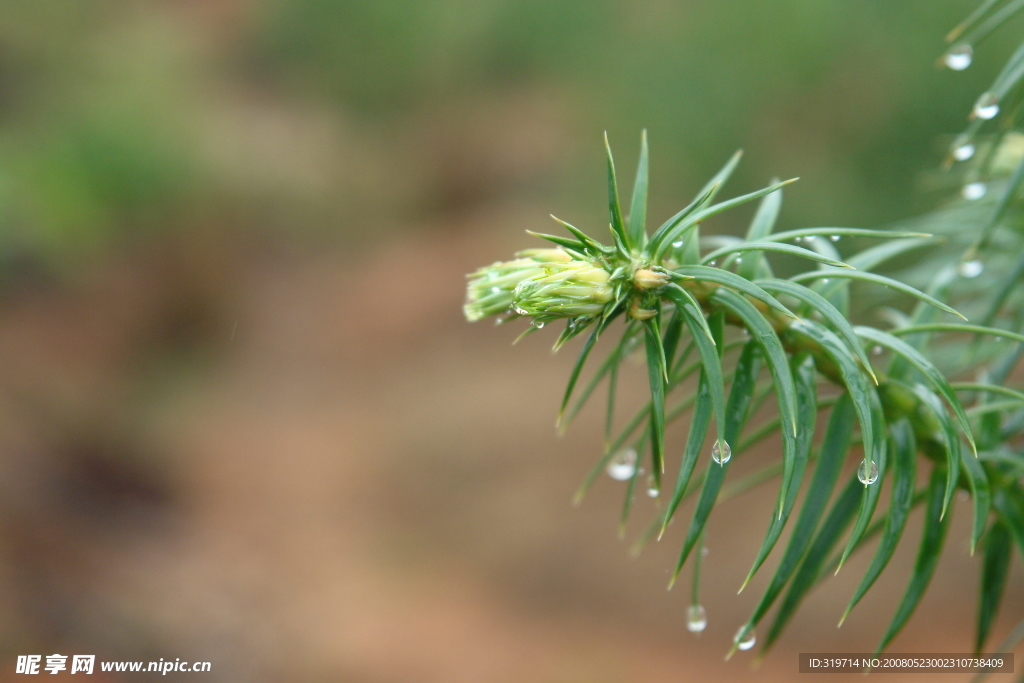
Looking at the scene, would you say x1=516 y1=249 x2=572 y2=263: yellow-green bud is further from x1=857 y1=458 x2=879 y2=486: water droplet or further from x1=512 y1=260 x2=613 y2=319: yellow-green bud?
x1=857 y1=458 x2=879 y2=486: water droplet

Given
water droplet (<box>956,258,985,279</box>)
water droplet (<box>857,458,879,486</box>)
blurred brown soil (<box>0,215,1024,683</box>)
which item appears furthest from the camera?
blurred brown soil (<box>0,215,1024,683</box>)

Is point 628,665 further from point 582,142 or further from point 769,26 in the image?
point 769,26

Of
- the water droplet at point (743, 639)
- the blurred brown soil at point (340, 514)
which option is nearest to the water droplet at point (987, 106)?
the water droplet at point (743, 639)

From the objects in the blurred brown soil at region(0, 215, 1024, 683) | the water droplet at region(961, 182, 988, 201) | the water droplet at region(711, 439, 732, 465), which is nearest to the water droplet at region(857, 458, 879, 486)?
the water droplet at region(711, 439, 732, 465)

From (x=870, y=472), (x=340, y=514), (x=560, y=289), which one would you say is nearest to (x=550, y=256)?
(x=560, y=289)

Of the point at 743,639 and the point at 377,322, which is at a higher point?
the point at 377,322

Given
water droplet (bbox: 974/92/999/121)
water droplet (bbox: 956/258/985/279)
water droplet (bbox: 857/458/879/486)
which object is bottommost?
water droplet (bbox: 857/458/879/486)

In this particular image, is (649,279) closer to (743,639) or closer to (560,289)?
(560,289)
